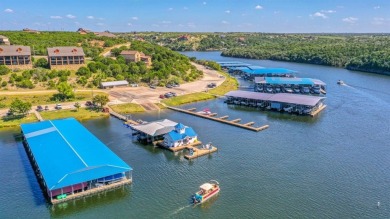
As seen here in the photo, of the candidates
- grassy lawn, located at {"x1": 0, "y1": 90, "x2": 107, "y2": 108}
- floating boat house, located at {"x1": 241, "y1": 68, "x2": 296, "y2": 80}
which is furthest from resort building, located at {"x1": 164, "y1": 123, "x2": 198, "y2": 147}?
floating boat house, located at {"x1": 241, "y1": 68, "x2": 296, "y2": 80}

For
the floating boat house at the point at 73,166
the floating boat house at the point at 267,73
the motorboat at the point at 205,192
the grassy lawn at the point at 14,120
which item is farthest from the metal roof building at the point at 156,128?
the floating boat house at the point at 267,73

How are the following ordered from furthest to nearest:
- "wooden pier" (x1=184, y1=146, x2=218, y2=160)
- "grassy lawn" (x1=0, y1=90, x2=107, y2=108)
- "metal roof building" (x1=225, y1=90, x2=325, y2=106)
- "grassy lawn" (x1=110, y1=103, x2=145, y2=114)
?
"grassy lawn" (x1=0, y1=90, x2=107, y2=108), "grassy lawn" (x1=110, y1=103, x2=145, y2=114), "metal roof building" (x1=225, y1=90, x2=325, y2=106), "wooden pier" (x1=184, y1=146, x2=218, y2=160)

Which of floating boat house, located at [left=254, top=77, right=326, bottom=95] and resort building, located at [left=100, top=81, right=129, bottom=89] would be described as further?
floating boat house, located at [left=254, top=77, right=326, bottom=95]

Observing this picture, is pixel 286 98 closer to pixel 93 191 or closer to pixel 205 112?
pixel 205 112

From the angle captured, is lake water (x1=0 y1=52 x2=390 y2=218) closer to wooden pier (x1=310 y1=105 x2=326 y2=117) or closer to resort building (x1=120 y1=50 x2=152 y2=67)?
wooden pier (x1=310 y1=105 x2=326 y2=117)

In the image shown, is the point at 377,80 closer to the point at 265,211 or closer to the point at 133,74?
the point at 133,74

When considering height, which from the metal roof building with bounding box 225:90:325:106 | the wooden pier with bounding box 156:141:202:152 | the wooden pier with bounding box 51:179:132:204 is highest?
the metal roof building with bounding box 225:90:325:106
